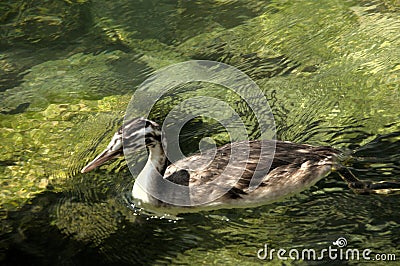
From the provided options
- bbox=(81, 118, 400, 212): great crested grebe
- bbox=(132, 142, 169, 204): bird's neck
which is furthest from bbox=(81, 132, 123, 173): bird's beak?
bbox=(132, 142, 169, 204): bird's neck

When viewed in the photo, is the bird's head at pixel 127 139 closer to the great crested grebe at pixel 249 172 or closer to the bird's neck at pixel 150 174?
the great crested grebe at pixel 249 172

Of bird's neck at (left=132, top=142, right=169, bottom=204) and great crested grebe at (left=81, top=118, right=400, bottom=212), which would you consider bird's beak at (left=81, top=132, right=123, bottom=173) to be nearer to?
great crested grebe at (left=81, top=118, right=400, bottom=212)

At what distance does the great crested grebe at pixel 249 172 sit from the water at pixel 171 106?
11 cm

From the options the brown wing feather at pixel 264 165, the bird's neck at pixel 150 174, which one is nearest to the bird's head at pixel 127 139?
the bird's neck at pixel 150 174

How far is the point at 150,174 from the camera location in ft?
22.1

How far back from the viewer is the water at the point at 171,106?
6.05 m

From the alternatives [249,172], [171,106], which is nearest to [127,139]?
[249,172]

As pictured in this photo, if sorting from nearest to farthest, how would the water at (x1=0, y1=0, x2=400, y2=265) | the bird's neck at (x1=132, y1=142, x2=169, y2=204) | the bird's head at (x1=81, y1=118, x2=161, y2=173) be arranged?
the water at (x1=0, y1=0, x2=400, y2=265), the bird's head at (x1=81, y1=118, x2=161, y2=173), the bird's neck at (x1=132, y1=142, x2=169, y2=204)

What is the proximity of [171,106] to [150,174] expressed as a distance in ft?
5.01

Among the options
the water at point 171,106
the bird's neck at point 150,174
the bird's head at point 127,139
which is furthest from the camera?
the bird's neck at point 150,174

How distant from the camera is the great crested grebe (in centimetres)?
648

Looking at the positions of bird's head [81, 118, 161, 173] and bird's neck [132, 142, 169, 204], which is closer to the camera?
bird's head [81, 118, 161, 173]

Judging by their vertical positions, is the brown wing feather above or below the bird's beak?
below

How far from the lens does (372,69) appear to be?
8188 millimetres
